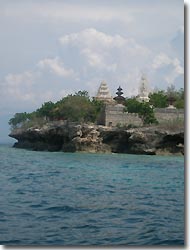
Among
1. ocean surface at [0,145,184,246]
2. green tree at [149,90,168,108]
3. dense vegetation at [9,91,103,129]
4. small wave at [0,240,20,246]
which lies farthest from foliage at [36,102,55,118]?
small wave at [0,240,20,246]

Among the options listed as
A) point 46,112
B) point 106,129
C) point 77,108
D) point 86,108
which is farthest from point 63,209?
point 46,112

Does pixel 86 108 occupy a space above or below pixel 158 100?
below

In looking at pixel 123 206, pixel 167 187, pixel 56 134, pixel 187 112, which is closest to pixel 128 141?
pixel 56 134

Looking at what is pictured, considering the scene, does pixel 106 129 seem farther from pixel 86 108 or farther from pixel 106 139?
pixel 86 108

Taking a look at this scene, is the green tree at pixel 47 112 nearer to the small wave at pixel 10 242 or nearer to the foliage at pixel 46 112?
the foliage at pixel 46 112

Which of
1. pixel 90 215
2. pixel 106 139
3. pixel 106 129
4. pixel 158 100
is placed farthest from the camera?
pixel 158 100

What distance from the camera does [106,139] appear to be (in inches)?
862

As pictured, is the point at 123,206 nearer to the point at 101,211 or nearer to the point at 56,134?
the point at 101,211

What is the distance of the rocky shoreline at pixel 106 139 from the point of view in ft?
66.5

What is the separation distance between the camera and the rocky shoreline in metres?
20.3

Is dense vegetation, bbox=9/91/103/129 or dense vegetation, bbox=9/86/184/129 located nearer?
dense vegetation, bbox=9/86/184/129

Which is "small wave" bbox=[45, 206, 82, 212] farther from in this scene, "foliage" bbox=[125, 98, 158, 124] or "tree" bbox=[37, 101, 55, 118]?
"tree" bbox=[37, 101, 55, 118]

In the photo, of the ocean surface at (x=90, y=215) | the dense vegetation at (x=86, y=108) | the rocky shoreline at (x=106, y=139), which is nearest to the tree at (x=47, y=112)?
the dense vegetation at (x=86, y=108)

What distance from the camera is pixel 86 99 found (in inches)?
961
